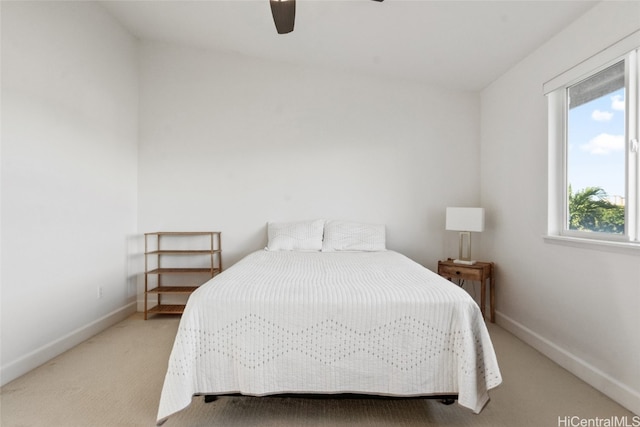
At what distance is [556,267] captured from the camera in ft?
7.22

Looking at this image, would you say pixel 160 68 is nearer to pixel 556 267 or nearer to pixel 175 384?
pixel 175 384

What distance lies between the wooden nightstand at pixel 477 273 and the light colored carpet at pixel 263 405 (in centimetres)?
77

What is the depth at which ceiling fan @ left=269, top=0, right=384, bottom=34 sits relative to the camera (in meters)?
1.69

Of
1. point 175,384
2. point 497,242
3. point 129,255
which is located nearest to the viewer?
point 175,384

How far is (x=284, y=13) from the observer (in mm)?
1767

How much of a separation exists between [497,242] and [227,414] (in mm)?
2644

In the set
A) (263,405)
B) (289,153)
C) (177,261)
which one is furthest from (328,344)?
(177,261)

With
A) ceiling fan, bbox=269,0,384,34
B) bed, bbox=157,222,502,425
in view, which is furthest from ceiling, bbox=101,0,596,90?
bed, bbox=157,222,502,425

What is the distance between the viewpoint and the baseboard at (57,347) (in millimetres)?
1913

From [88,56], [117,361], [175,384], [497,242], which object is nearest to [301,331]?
[175,384]

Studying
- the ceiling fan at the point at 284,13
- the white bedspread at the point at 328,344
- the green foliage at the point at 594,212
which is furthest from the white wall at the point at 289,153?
the white bedspread at the point at 328,344

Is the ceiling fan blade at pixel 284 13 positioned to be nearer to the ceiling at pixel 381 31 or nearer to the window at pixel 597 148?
the ceiling at pixel 381 31

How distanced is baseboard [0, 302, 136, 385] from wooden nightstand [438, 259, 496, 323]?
10.1ft

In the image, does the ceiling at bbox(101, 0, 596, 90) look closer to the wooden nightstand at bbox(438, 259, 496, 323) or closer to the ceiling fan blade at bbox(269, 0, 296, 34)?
the ceiling fan blade at bbox(269, 0, 296, 34)
